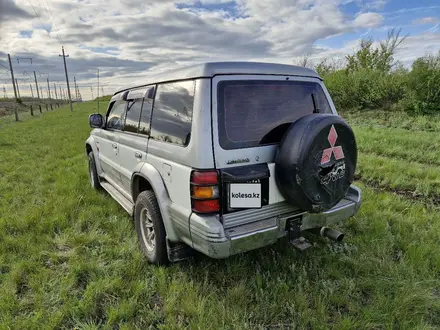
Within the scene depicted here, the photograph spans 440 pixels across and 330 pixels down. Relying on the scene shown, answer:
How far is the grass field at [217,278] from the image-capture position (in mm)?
2141

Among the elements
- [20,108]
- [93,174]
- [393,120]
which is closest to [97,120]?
[93,174]

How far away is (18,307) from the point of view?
227 cm

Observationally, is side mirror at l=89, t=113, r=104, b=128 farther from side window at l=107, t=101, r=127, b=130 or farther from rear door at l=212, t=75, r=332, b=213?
rear door at l=212, t=75, r=332, b=213

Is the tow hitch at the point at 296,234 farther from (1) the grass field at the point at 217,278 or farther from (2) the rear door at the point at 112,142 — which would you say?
(2) the rear door at the point at 112,142

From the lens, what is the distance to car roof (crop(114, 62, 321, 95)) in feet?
7.04

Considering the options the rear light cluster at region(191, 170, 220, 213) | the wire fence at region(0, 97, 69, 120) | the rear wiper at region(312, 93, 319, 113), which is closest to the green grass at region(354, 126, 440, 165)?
the rear wiper at region(312, 93, 319, 113)

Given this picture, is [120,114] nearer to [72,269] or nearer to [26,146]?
[72,269]

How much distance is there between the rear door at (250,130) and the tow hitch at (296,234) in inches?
9.1

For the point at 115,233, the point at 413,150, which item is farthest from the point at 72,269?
the point at 413,150

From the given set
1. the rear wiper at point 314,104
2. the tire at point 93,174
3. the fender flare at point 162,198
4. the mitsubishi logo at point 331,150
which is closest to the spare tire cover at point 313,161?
the mitsubishi logo at point 331,150

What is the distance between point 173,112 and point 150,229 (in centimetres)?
124

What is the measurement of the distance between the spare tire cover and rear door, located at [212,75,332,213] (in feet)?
0.38

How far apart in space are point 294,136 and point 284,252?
4.52 ft

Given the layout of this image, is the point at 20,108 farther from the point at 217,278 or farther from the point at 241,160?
the point at 241,160
